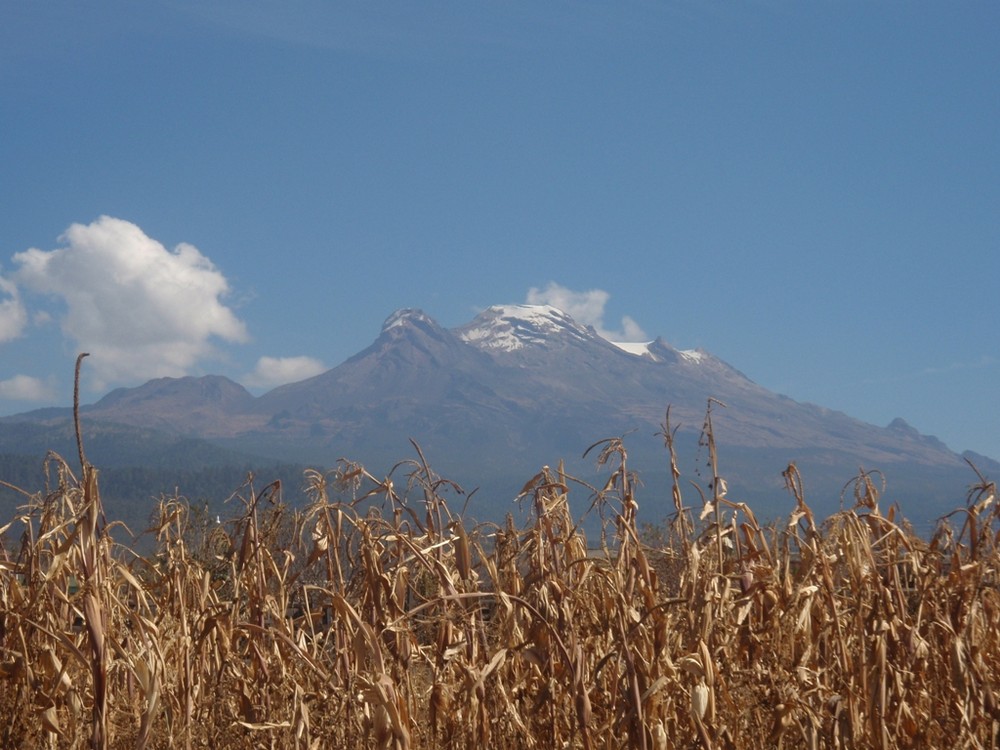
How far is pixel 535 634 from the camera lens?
2975 millimetres

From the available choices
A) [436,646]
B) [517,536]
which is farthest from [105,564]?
[517,536]

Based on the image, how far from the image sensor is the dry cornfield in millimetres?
2762

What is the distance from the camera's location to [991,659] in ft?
10.9

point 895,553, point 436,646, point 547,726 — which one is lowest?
point 547,726

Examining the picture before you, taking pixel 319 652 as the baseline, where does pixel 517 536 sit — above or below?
above

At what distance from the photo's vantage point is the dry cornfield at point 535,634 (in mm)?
2762

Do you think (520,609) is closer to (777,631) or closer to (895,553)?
(777,631)

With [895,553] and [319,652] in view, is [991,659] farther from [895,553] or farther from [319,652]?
[319,652]

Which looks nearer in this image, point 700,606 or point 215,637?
point 700,606

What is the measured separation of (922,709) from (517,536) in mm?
1324

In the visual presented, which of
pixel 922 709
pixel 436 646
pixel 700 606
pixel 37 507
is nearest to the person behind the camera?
pixel 700 606

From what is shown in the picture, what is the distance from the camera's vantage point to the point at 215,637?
3.54 m

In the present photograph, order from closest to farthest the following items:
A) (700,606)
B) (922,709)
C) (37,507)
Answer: (700,606) → (922,709) → (37,507)

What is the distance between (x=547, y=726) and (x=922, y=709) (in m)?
1.11
